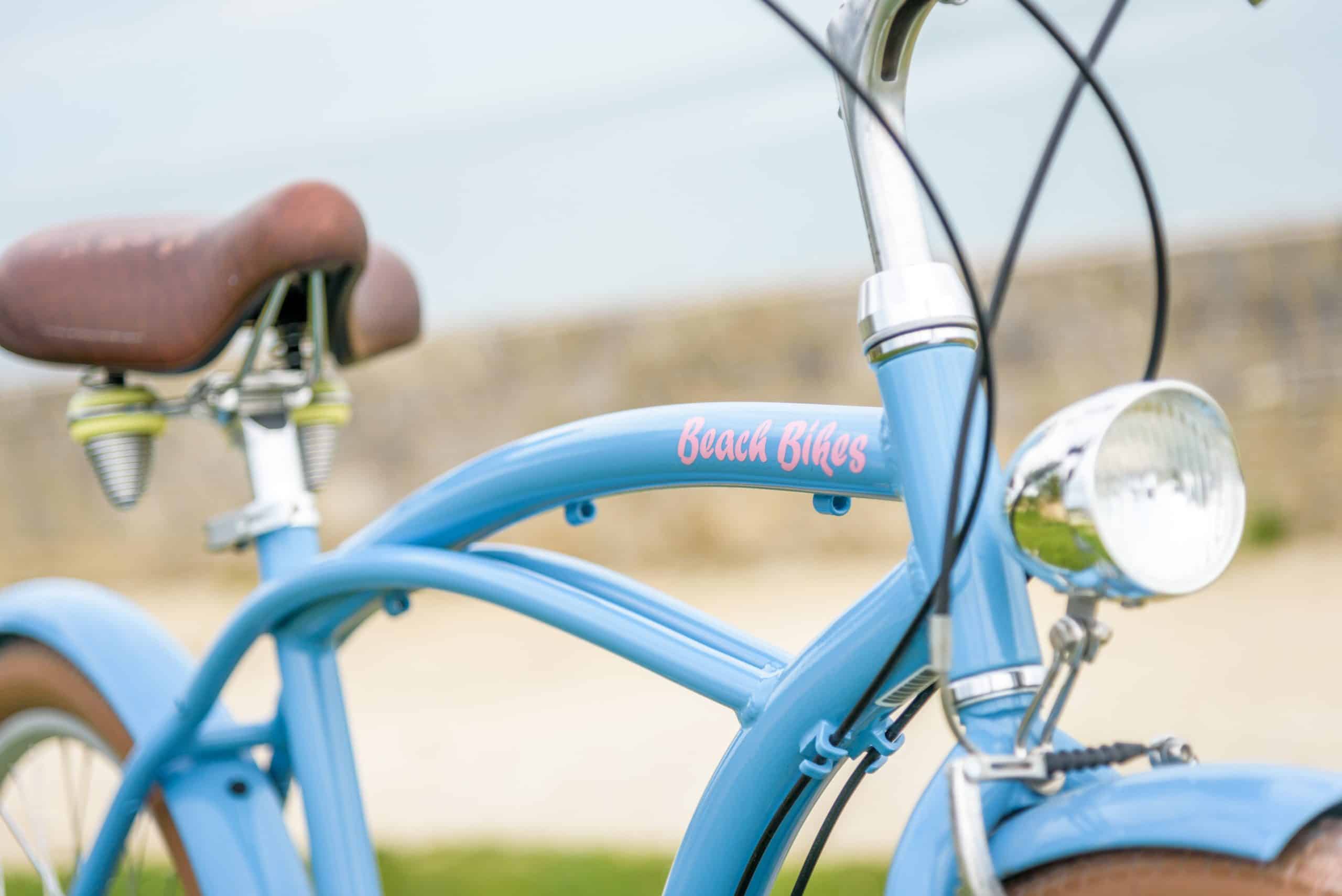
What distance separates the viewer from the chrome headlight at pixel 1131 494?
491 mm

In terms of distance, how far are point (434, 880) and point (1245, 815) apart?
1.68m

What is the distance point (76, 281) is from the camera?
3.39ft

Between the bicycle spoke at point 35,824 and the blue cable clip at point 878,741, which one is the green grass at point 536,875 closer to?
the bicycle spoke at point 35,824

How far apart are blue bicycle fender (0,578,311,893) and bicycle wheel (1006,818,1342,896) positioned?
0.69m

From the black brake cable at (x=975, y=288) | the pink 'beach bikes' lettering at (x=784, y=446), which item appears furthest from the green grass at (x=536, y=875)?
the black brake cable at (x=975, y=288)

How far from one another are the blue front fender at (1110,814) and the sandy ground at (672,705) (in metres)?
1.28

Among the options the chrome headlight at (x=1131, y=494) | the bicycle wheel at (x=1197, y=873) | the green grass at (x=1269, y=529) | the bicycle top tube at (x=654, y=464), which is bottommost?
the bicycle wheel at (x=1197, y=873)

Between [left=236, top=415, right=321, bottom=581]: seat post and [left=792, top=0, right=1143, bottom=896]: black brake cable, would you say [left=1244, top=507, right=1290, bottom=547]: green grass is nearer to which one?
[left=236, top=415, right=321, bottom=581]: seat post

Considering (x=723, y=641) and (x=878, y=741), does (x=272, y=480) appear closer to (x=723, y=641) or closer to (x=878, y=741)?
(x=723, y=641)

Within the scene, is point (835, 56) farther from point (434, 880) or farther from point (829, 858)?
point (434, 880)

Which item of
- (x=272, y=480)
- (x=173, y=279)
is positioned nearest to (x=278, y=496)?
(x=272, y=480)

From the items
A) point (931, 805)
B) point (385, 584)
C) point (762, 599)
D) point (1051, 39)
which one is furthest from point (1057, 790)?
point (762, 599)

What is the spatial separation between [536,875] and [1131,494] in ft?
5.30

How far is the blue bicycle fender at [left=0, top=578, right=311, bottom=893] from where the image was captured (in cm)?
101
